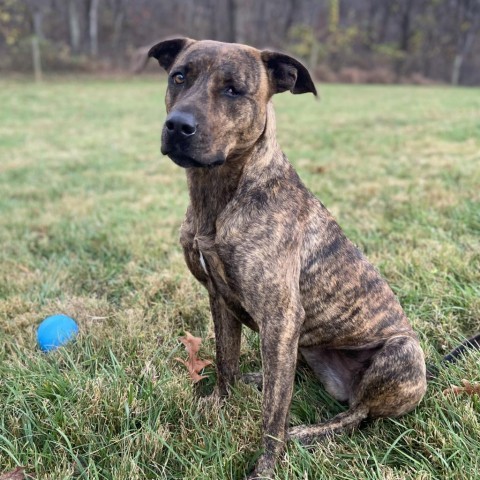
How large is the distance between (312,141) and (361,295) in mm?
8107

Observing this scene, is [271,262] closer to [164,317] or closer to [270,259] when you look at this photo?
[270,259]

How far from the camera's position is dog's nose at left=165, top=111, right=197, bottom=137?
2.09 meters

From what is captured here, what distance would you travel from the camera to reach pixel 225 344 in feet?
8.97

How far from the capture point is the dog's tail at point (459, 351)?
2691 mm

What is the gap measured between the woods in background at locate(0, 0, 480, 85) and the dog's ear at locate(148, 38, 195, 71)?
2904cm

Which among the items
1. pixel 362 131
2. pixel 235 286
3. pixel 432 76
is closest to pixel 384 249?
pixel 235 286

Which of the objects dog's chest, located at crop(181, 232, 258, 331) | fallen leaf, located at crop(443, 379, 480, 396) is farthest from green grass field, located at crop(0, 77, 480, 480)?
dog's chest, located at crop(181, 232, 258, 331)

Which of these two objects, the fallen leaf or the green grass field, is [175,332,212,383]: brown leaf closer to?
the green grass field

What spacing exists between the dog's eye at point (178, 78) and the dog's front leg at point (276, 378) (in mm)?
1202

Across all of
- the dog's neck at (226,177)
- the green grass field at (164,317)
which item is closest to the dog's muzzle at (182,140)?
the dog's neck at (226,177)

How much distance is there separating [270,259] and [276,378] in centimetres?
54

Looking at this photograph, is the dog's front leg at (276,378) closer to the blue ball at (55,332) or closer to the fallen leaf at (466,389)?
the fallen leaf at (466,389)

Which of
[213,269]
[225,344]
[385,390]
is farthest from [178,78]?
[385,390]

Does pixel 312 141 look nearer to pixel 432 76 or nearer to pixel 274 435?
pixel 274 435
